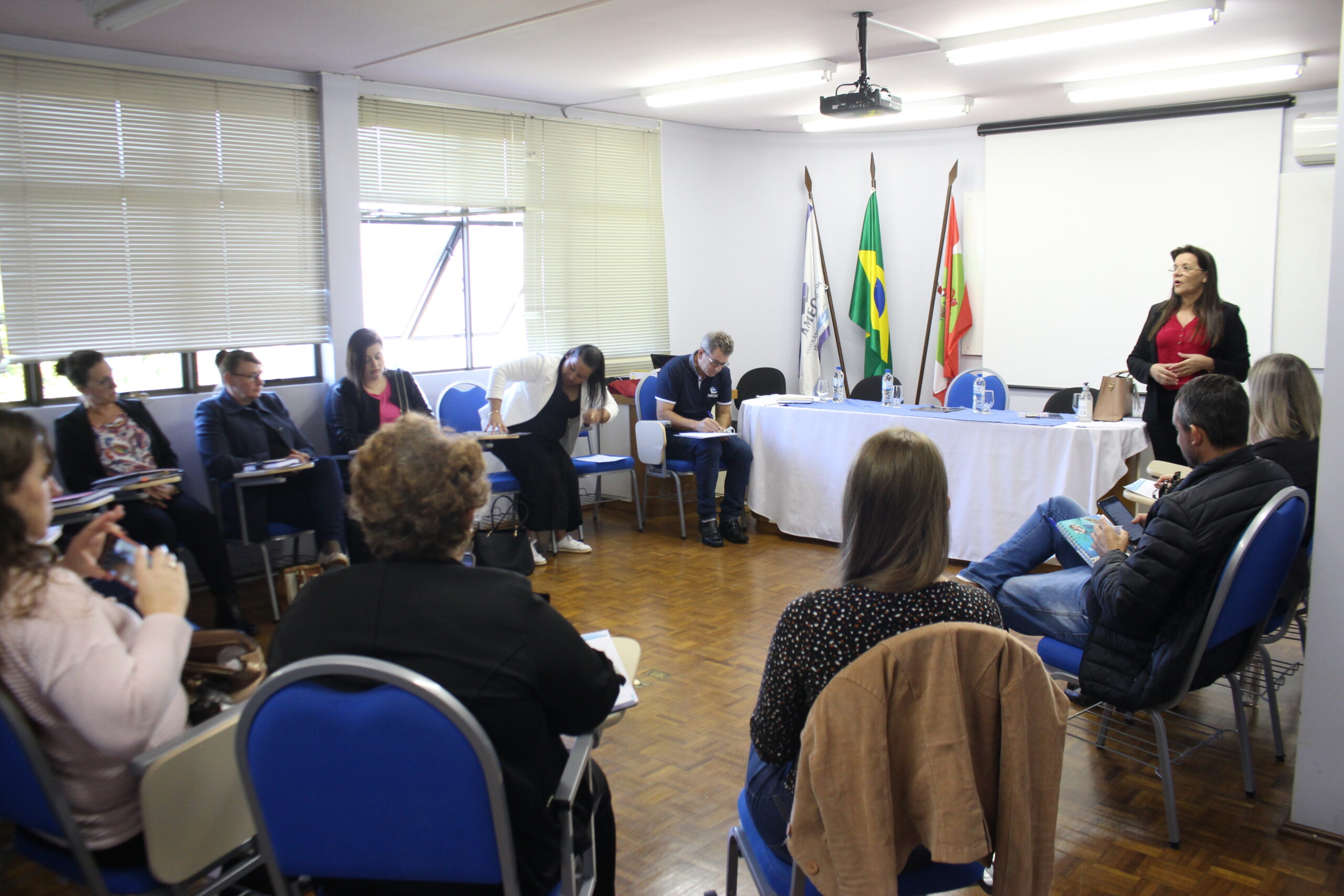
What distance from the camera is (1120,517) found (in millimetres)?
3041

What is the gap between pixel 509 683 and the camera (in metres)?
1.42

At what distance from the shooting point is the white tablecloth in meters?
4.52

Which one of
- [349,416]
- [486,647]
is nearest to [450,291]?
[349,416]

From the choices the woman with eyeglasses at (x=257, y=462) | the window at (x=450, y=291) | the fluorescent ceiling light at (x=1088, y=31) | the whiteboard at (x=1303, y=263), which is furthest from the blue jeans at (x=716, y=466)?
the whiteboard at (x=1303, y=263)

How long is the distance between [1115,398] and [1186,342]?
54 cm

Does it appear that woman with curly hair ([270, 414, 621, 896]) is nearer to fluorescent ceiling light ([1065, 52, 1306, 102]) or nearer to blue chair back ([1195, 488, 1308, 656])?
blue chair back ([1195, 488, 1308, 656])

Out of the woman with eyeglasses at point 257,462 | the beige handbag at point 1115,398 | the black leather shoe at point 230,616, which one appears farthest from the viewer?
the beige handbag at point 1115,398

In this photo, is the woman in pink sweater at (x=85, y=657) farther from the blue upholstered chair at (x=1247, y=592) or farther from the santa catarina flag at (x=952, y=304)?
the santa catarina flag at (x=952, y=304)

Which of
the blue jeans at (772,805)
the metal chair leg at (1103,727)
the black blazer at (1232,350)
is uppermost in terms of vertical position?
the black blazer at (1232,350)

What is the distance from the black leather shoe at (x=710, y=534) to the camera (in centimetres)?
556

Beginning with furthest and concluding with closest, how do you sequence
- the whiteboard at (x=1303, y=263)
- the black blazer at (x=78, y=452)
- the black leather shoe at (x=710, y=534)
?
the whiteboard at (x=1303, y=263) → the black leather shoe at (x=710, y=534) → the black blazer at (x=78, y=452)

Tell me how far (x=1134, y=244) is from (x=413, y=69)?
15.5ft

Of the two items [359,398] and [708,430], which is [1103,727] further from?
[359,398]

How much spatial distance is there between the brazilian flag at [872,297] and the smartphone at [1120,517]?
14.2ft
